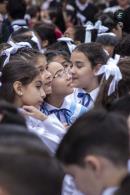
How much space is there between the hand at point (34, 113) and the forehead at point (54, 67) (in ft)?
2.93

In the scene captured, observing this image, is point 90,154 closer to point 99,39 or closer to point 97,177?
point 97,177

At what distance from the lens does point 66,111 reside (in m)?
4.23

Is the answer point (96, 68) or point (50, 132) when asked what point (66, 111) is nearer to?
point (96, 68)

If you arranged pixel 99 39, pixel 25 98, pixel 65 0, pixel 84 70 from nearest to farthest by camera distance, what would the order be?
pixel 25 98, pixel 84 70, pixel 99 39, pixel 65 0

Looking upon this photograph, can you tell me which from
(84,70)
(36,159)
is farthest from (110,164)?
(84,70)

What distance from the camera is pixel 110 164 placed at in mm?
2039

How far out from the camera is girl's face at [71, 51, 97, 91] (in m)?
4.70

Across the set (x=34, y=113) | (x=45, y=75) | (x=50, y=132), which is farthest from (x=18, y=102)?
(x=45, y=75)

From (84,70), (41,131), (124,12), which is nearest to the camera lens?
(41,131)

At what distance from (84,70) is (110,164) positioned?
276 centimetres

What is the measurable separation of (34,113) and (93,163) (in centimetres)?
143

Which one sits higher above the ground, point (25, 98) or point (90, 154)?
point (90, 154)

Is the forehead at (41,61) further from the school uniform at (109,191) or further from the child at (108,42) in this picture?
the school uniform at (109,191)

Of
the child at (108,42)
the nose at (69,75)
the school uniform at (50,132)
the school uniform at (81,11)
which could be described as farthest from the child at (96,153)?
the school uniform at (81,11)
